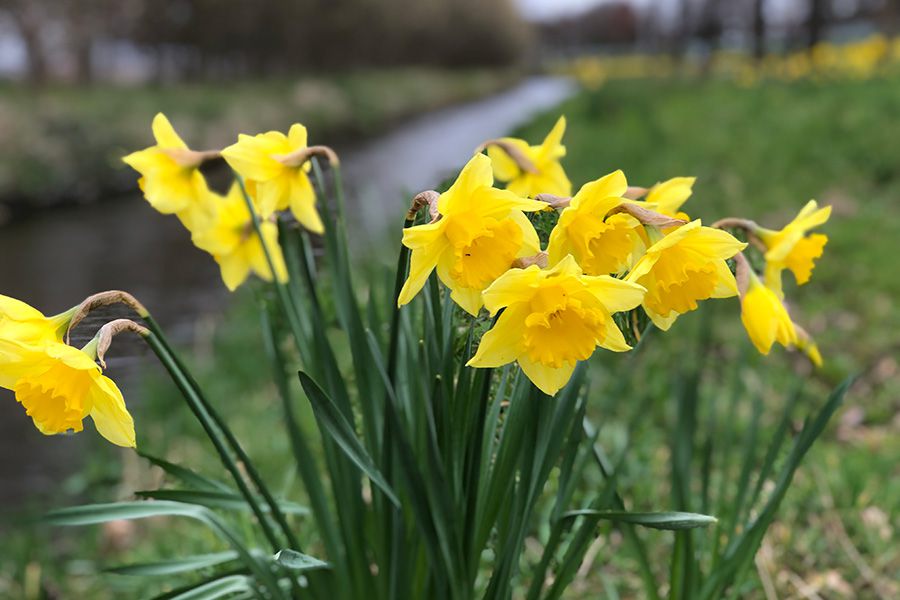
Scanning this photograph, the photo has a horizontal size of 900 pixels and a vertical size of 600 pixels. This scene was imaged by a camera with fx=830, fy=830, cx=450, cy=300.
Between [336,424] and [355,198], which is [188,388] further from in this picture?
[355,198]

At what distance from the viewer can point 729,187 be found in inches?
183

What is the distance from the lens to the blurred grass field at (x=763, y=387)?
1628 millimetres

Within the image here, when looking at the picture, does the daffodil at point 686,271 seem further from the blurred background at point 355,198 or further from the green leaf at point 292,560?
the blurred background at point 355,198

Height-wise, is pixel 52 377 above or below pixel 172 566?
above

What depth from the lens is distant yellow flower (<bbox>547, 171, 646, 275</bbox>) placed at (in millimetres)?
801

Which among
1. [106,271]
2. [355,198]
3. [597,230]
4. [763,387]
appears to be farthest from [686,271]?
[355,198]

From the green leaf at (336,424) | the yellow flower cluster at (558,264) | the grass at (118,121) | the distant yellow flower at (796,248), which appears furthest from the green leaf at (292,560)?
the grass at (118,121)

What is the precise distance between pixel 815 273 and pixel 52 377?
136 inches

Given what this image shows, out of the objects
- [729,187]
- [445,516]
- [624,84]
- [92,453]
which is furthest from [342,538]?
[624,84]

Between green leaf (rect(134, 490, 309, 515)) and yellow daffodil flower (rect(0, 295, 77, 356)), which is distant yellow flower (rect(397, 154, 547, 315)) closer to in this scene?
yellow daffodil flower (rect(0, 295, 77, 356))

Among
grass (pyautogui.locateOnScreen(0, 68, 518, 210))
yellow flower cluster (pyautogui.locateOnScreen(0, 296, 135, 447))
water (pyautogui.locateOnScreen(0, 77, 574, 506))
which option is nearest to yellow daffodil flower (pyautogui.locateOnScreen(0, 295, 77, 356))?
yellow flower cluster (pyautogui.locateOnScreen(0, 296, 135, 447))

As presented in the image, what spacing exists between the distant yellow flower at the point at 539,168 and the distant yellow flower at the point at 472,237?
0.34 meters

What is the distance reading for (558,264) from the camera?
0.75m

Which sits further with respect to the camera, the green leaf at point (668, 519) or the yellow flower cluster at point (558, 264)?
the green leaf at point (668, 519)
